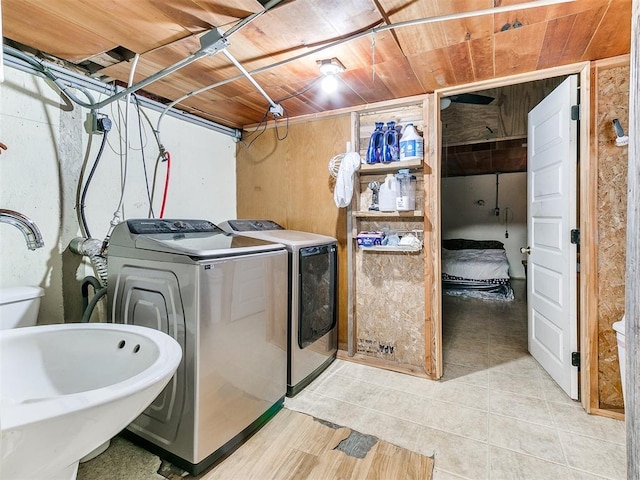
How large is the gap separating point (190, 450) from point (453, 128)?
4.47 metres

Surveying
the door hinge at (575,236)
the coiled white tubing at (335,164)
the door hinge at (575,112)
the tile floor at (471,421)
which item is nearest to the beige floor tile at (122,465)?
the tile floor at (471,421)

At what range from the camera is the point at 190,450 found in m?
1.46

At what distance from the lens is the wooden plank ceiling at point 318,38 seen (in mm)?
1368

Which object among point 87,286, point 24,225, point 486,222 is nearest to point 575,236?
point 24,225

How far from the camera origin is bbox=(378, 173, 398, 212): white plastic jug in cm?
238

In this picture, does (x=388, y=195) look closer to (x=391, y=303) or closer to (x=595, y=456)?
(x=391, y=303)

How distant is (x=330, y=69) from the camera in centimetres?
183

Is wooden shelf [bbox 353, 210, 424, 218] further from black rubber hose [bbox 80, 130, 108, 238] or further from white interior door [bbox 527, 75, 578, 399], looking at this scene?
black rubber hose [bbox 80, 130, 108, 238]

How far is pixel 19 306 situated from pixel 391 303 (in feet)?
7.51

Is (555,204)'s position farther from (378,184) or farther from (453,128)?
(453,128)

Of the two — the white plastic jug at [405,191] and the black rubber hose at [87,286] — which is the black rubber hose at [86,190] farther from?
the white plastic jug at [405,191]

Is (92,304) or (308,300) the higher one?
(92,304)

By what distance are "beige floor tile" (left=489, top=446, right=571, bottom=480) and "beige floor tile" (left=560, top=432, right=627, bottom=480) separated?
11 centimetres

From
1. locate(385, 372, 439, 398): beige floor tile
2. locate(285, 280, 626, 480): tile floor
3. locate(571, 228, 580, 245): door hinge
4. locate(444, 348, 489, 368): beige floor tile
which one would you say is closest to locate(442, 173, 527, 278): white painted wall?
locate(285, 280, 626, 480): tile floor
